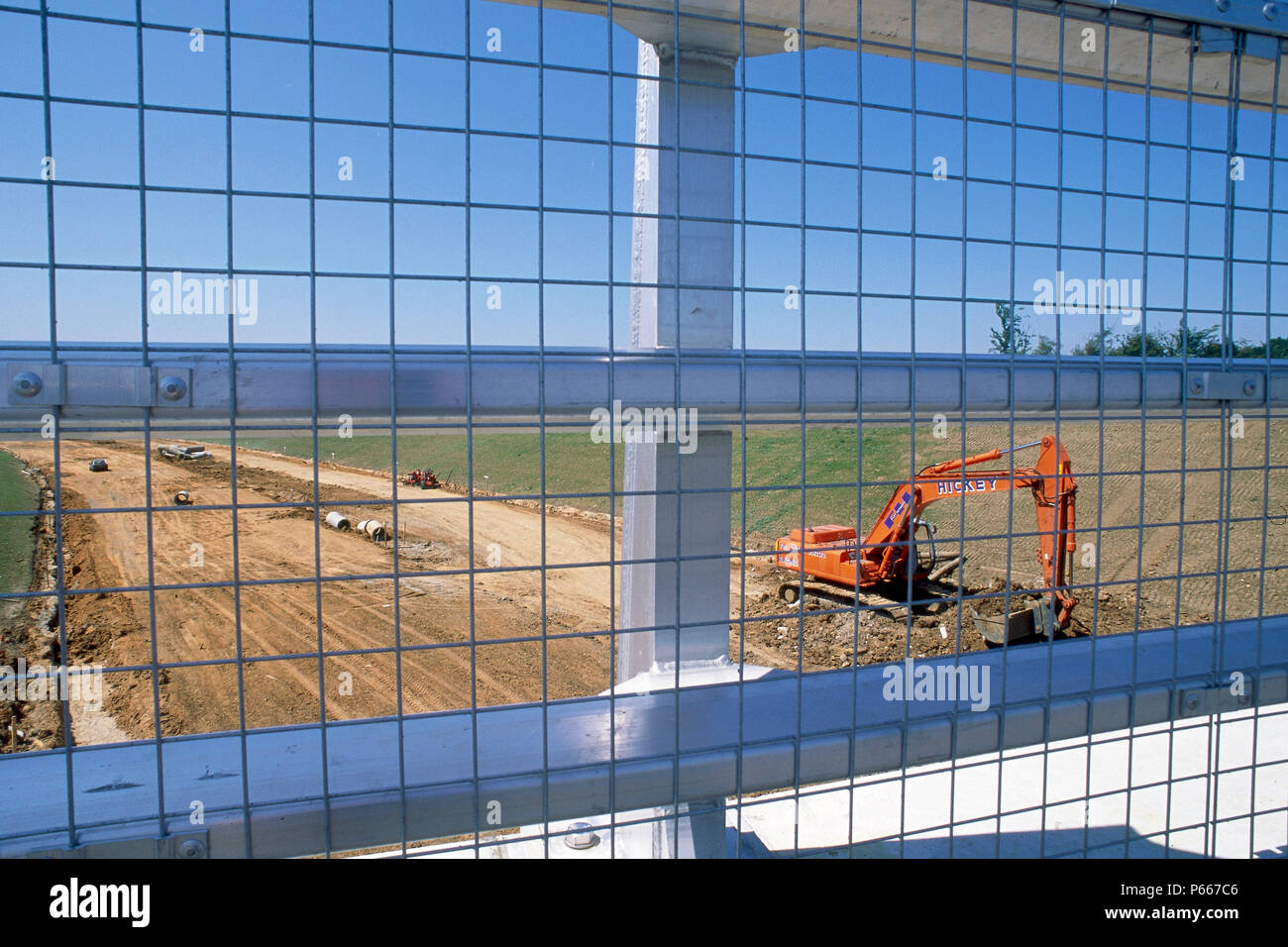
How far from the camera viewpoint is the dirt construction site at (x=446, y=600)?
7148 millimetres

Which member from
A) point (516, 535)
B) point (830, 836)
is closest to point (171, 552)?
point (516, 535)

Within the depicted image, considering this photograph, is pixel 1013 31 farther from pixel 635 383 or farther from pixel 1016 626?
pixel 1016 626

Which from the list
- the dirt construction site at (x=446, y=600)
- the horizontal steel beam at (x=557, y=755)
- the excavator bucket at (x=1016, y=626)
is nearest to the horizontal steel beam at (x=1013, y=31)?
the horizontal steel beam at (x=557, y=755)

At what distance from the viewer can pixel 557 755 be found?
149 cm

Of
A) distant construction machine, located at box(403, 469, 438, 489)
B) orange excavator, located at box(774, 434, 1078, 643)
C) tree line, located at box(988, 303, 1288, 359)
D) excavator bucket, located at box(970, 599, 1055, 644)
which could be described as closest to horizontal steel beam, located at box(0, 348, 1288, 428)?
tree line, located at box(988, 303, 1288, 359)

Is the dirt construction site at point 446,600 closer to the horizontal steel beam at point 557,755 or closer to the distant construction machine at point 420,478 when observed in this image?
the distant construction machine at point 420,478

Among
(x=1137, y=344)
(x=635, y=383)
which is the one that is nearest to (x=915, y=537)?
(x=1137, y=344)

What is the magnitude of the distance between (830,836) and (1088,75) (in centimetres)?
237

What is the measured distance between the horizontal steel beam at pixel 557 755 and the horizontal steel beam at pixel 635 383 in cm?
56

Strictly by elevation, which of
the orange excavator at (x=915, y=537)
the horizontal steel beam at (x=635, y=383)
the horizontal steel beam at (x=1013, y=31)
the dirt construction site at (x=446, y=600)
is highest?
the horizontal steel beam at (x=1013, y=31)

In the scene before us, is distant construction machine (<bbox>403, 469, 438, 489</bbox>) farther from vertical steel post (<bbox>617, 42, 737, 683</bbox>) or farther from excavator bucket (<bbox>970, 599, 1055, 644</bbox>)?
vertical steel post (<bbox>617, 42, 737, 683</bbox>)

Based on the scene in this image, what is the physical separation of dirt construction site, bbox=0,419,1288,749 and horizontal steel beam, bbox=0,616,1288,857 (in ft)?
10.0

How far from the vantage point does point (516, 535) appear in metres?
12.7
